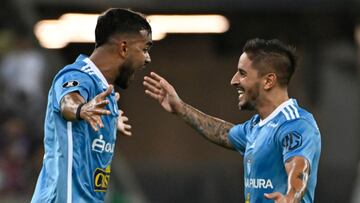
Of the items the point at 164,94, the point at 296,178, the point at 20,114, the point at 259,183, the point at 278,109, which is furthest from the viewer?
the point at 20,114

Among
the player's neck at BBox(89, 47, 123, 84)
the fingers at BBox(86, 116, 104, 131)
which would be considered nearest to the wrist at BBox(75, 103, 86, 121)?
the fingers at BBox(86, 116, 104, 131)

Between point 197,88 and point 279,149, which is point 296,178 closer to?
point 279,149

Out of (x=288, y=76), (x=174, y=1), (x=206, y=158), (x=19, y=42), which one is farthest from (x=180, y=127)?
(x=288, y=76)

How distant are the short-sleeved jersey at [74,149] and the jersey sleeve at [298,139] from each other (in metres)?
1.30

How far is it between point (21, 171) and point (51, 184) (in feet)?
27.1

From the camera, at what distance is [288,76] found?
28.7 feet

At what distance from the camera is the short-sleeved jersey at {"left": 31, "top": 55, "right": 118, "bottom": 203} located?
8281 millimetres

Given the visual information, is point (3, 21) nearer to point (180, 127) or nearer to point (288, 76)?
point (180, 127)

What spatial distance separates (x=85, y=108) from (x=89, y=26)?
11.6 m

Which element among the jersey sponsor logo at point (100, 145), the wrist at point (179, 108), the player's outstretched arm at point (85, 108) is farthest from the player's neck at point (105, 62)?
the wrist at point (179, 108)

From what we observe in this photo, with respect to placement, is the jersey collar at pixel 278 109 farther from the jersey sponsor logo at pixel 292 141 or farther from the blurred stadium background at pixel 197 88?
the blurred stadium background at pixel 197 88

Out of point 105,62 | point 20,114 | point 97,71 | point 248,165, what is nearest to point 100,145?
point 97,71

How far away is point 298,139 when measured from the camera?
826 cm

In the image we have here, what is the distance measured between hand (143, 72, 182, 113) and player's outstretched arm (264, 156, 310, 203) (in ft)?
5.10
